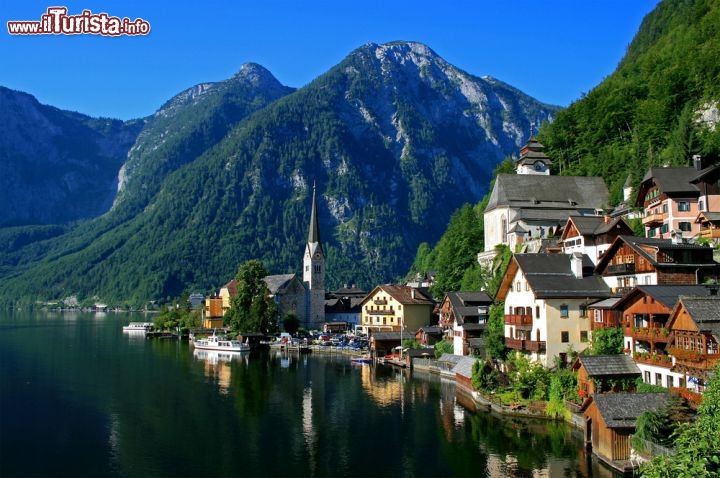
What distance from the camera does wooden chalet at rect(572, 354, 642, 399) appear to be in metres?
43.9

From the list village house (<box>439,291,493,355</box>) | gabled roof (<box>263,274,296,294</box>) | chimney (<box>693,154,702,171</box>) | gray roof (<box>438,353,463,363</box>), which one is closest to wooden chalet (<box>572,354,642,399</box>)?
village house (<box>439,291,493,355</box>)

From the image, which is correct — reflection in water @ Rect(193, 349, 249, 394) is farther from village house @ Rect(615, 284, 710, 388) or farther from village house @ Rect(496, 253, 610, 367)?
village house @ Rect(615, 284, 710, 388)

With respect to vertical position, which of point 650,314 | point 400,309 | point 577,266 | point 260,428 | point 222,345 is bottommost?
point 260,428

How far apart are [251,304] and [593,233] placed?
74101 mm

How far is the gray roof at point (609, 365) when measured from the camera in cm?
4403

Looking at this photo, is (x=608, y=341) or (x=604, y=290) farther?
(x=604, y=290)

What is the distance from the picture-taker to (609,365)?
147ft

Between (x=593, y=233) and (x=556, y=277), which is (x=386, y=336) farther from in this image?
(x=556, y=277)

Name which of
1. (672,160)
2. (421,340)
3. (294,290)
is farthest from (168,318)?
(672,160)

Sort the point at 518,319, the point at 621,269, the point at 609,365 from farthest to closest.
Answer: the point at 518,319 → the point at 621,269 → the point at 609,365

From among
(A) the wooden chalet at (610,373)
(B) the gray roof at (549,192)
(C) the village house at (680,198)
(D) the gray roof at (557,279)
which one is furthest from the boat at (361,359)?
(A) the wooden chalet at (610,373)

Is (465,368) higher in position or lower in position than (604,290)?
lower

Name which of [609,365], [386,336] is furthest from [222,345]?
[609,365]

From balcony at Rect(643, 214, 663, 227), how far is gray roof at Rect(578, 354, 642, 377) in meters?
23.0
